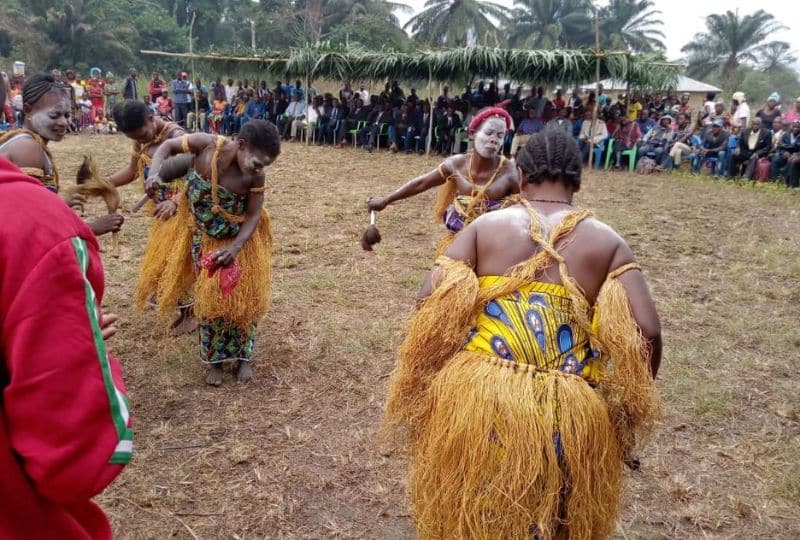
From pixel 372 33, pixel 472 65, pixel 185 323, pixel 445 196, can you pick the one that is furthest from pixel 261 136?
pixel 372 33

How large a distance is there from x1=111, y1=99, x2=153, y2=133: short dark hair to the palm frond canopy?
39.4 ft

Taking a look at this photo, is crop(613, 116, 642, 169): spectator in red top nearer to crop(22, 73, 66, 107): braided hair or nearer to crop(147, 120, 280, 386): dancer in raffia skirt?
crop(147, 120, 280, 386): dancer in raffia skirt

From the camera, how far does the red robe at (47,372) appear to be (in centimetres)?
102

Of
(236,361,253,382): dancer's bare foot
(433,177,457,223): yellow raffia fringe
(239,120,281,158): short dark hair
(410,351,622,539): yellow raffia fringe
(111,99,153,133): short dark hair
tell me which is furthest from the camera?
(111,99,153,133): short dark hair

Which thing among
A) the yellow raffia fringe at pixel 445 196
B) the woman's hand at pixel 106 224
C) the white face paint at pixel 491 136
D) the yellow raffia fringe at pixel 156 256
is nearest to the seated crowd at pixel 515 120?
the yellow raffia fringe at pixel 445 196

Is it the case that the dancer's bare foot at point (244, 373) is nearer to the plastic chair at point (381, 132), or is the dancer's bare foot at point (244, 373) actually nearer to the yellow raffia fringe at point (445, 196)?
the yellow raffia fringe at point (445, 196)

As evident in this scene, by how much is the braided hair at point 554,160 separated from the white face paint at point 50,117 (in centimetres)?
243

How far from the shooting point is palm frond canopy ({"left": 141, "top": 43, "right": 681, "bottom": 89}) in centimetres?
1472

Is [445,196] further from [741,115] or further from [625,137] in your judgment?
[741,115]

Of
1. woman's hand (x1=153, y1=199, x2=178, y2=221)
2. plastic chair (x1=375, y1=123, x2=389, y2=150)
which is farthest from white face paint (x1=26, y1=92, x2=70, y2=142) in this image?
plastic chair (x1=375, y1=123, x2=389, y2=150)

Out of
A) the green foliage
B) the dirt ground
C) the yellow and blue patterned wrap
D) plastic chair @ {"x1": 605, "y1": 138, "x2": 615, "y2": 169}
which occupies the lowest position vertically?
the dirt ground

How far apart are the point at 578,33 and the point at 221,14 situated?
25.9m

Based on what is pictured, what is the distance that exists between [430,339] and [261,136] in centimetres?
205

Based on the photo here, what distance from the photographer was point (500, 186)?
13.4ft
